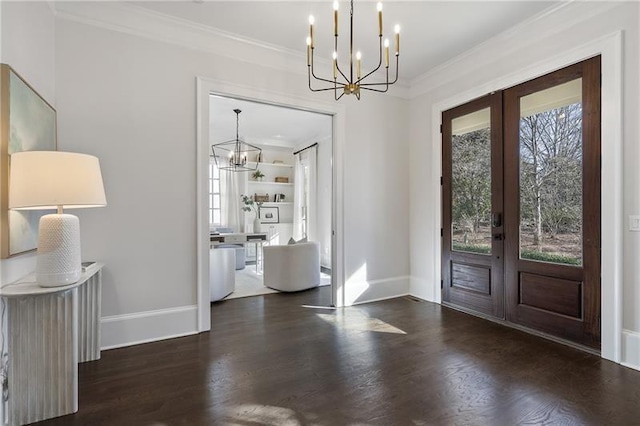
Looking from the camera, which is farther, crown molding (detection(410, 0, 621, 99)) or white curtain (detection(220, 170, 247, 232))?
white curtain (detection(220, 170, 247, 232))

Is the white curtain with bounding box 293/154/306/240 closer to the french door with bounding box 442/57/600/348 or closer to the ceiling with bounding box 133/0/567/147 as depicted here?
the ceiling with bounding box 133/0/567/147

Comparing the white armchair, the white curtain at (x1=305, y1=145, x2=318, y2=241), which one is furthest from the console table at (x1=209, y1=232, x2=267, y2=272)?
the white curtain at (x1=305, y1=145, x2=318, y2=241)

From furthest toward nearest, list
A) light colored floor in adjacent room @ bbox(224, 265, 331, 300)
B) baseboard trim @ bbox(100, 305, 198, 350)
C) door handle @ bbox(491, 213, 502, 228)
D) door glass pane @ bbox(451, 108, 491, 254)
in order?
light colored floor in adjacent room @ bbox(224, 265, 331, 300) < door glass pane @ bbox(451, 108, 491, 254) < door handle @ bbox(491, 213, 502, 228) < baseboard trim @ bbox(100, 305, 198, 350)

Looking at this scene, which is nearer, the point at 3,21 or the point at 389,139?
the point at 3,21

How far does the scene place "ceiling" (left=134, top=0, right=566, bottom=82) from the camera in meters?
2.83

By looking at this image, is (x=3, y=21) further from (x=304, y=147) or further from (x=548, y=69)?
(x=304, y=147)

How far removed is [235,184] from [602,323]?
674 cm

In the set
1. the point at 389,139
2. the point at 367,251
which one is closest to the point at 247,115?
the point at 389,139

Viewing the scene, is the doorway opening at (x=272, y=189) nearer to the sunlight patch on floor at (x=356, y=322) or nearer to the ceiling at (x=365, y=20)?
the sunlight patch on floor at (x=356, y=322)

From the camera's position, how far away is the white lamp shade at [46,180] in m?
1.79

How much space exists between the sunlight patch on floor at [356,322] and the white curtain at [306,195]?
3.52 m

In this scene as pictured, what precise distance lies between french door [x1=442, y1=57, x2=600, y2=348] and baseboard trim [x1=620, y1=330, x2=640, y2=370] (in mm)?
188

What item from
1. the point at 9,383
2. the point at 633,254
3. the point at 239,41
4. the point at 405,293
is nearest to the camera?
the point at 9,383

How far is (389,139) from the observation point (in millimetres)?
4449
